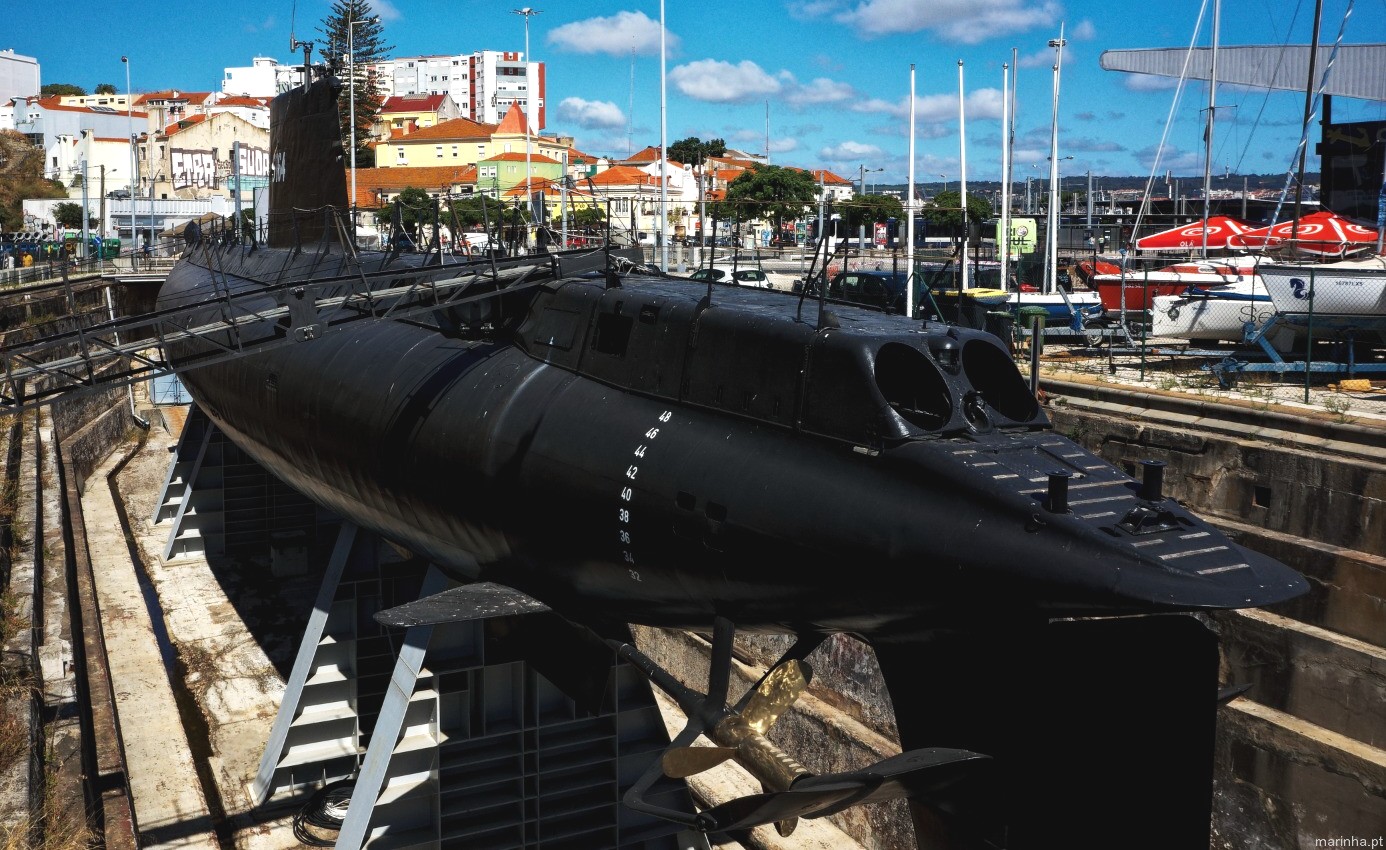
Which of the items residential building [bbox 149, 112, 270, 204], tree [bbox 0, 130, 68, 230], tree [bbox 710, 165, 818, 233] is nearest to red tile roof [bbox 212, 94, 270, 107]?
tree [bbox 0, 130, 68, 230]

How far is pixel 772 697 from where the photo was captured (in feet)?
30.1

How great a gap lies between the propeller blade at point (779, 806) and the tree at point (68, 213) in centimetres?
10545

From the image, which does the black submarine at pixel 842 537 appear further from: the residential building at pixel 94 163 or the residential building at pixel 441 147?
the residential building at pixel 441 147

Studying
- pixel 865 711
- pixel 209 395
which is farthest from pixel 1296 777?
pixel 209 395

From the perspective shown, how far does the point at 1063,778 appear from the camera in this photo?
8.29 m

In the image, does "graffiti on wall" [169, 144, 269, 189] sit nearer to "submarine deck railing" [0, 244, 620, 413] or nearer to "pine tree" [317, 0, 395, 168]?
"pine tree" [317, 0, 395, 168]

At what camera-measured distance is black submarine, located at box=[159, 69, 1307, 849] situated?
26.5ft

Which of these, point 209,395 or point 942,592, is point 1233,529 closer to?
point 942,592

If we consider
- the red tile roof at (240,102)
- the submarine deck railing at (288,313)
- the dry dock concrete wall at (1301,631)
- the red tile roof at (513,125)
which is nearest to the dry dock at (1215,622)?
the dry dock concrete wall at (1301,631)

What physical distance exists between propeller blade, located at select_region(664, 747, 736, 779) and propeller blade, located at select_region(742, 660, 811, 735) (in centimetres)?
40

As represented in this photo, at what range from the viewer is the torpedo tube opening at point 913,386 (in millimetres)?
9344

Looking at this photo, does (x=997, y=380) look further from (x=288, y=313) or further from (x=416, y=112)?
(x=416, y=112)

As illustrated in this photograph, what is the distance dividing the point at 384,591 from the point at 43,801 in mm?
5677

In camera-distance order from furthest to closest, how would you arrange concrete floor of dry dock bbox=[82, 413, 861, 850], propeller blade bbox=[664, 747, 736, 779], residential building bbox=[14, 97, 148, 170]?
residential building bbox=[14, 97, 148, 170], concrete floor of dry dock bbox=[82, 413, 861, 850], propeller blade bbox=[664, 747, 736, 779]
